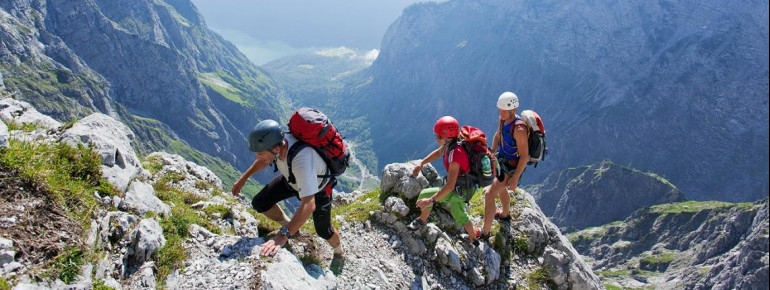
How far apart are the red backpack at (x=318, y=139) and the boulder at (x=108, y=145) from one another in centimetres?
543

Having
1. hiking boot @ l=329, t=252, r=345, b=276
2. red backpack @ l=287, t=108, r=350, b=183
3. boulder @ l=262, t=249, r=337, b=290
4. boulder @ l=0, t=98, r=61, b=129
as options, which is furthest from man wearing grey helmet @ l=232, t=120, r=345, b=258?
boulder @ l=0, t=98, r=61, b=129

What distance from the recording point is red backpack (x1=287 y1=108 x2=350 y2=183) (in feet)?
32.4

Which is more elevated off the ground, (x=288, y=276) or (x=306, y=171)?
(x=306, y=171)

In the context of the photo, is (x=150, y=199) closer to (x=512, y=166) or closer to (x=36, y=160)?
(x=36, y=160)

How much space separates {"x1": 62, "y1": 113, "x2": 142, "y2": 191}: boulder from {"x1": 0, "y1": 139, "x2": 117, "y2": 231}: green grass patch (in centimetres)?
43

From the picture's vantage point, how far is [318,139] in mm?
9961

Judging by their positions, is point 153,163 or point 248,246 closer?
point 248,246

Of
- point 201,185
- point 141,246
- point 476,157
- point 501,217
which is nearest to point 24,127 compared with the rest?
point 201,185

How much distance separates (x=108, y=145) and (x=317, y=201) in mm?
6694

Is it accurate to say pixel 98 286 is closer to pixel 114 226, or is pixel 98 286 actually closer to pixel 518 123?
pixel 114 226

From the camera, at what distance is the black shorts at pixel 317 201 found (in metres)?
10.9

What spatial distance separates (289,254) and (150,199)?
4802 mm

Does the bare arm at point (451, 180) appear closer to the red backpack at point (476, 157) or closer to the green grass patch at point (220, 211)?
the red backpack at point (476, 157)

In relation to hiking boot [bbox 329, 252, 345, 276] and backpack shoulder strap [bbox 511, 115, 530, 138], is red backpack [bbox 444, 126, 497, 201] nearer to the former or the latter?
backpack shoulder strap [bbox 511, 115, 530, 138]
